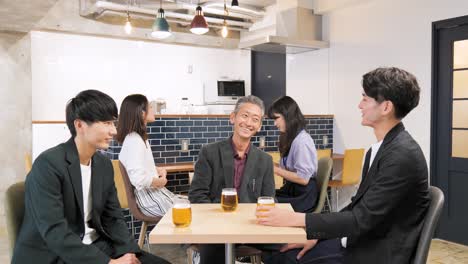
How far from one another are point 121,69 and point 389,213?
6.01 metres

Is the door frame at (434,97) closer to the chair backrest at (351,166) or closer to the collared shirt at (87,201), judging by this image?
the chair backrest at (351,166)

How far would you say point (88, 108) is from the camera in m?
1.80

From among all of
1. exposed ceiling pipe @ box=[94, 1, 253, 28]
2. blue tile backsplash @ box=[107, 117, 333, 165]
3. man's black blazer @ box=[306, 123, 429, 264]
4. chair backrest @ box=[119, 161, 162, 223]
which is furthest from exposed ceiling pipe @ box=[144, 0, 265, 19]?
man's black blazer @ box=[306, 123, 429, 264]

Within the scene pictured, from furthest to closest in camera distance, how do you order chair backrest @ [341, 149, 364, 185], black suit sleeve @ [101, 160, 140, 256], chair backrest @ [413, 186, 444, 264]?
chair backrest @ [341, 149, 364, 185] → black suit sleeve @ [101, 160, 140, 256] → chair backrest @ [413, 186, 444, 264]

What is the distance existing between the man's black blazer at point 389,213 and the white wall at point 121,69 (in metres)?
5.69

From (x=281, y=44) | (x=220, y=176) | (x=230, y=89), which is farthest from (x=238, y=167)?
(x=230, y=89)

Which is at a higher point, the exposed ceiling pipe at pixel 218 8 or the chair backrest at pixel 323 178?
the exposed ceiling pipe at pixel 218 8

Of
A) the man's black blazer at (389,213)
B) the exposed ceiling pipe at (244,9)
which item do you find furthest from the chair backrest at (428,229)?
the exposed ceiling pipe at (244,9)

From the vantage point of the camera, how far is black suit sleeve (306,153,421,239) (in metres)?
1.54

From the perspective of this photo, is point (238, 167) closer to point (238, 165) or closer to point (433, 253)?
point (238, 165)

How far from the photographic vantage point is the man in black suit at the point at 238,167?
2.39 m

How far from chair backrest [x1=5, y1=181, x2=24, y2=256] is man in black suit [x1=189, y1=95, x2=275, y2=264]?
35.3 inches

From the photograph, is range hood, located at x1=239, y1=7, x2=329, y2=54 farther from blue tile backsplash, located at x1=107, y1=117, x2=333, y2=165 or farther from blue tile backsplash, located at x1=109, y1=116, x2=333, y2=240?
blue tile backsplash, located at x1=109, y1=116, x2=333, y2=240

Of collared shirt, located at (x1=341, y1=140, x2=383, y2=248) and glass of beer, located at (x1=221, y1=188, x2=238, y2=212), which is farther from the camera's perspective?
glass of beer, located at (x1=221, y1=188, x2=238, y2=212)
